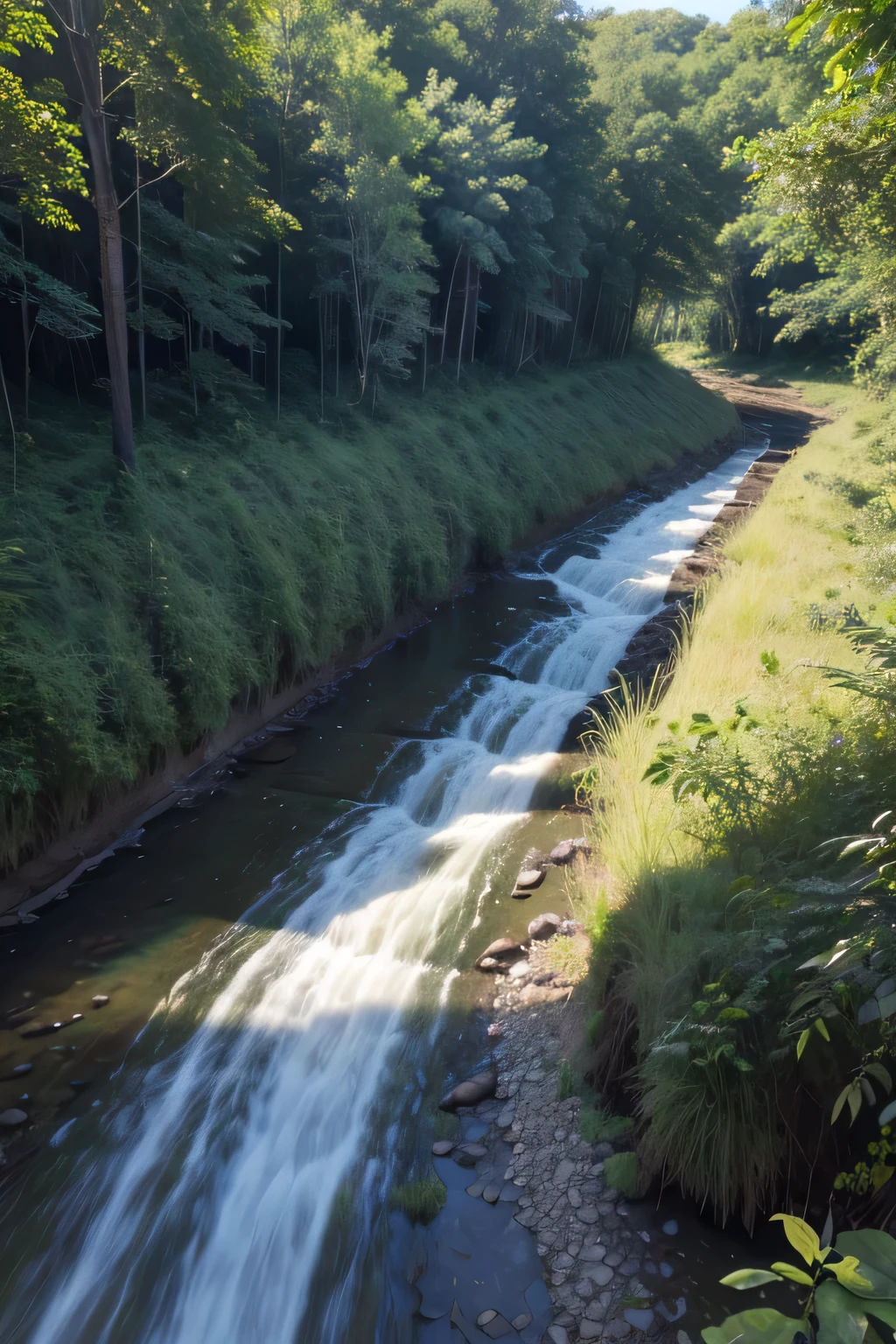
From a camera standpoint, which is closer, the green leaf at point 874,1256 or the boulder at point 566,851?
the green leaf at point 874,1256

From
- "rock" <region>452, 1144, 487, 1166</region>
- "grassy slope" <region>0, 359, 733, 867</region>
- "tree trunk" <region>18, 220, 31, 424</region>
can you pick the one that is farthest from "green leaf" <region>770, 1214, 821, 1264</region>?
"tree trunk" <region>18, 220, 31, 424</region>

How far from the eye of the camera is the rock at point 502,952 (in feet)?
18.3

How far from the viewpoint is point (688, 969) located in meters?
Result: 3.79

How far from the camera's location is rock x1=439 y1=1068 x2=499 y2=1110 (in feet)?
14.8

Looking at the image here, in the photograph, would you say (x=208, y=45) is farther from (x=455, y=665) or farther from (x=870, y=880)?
(x=870, y=880)

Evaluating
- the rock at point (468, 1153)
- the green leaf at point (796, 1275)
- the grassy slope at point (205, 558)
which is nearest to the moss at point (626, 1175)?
the rock at point (468, 1153)

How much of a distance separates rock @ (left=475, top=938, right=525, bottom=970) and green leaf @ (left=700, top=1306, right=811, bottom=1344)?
4.53 meters

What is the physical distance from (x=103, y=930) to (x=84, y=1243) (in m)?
2.31

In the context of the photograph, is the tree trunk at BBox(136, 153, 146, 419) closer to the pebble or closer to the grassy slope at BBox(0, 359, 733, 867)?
the grassy slope at BBox(0, 359, 733, 867)

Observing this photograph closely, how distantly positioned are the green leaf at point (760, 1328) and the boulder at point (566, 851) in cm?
529

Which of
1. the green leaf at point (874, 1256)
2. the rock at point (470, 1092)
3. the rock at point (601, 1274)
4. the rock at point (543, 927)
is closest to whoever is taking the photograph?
the green leaf at point (874, 1256)

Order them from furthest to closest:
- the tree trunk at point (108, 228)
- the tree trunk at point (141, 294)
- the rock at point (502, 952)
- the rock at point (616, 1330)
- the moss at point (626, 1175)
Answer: the tree trunk at point (141, 294) → the tree trunk at point (108, 228) → the rock at point (502, 952) → the moss at point (626, 1175) → the rock at point (616, 1330)

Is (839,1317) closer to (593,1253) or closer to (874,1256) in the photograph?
(874,1256)

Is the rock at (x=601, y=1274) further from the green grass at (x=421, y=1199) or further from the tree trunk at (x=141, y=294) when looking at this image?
the tree trunk at (x=141, y=294)
